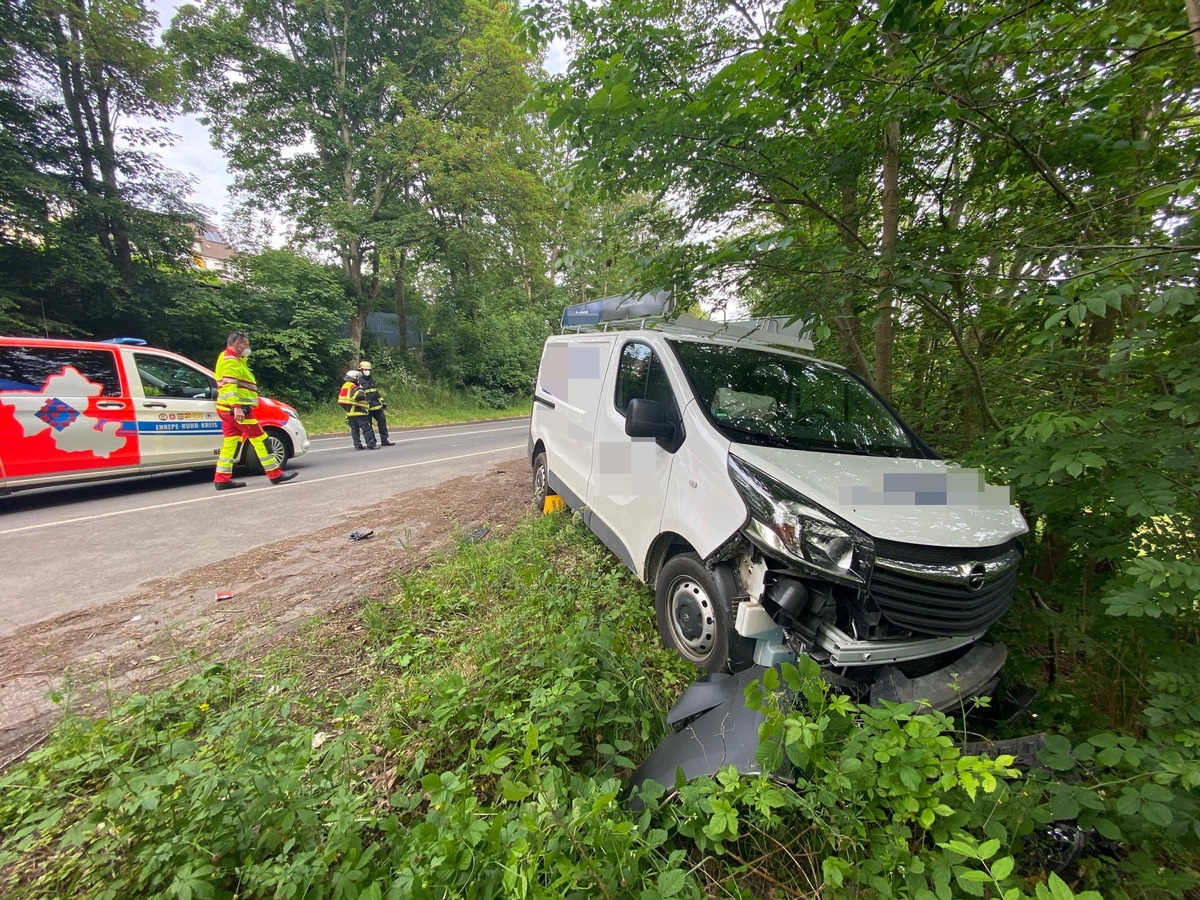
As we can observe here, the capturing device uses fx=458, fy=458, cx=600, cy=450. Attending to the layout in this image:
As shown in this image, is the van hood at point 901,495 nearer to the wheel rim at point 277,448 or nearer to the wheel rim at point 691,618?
the wheel rim at point 691,618

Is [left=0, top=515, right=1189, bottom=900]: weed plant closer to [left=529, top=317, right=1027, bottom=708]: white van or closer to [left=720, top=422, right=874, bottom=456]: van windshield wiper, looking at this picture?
[left=529, top=317, right=1027, bottom=708]: white van

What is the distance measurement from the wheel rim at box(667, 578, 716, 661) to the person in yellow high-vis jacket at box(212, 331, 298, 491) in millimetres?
5702

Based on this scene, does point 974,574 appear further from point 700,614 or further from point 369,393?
point 369,393

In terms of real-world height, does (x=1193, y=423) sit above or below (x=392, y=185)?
below

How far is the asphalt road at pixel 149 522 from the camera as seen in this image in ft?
10.4

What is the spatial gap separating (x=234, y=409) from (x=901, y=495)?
22.5 ft

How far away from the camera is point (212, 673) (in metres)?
2.15

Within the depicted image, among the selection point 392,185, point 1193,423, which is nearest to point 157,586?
point 1193,423

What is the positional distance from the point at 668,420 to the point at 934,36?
2330 mm

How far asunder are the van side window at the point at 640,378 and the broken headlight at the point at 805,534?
3.09 ft

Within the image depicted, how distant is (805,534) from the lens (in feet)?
5.99

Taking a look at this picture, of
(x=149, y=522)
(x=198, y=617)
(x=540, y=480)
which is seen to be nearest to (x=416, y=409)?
(x=149, y=522)

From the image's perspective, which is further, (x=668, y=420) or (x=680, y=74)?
(x=680, y=74)

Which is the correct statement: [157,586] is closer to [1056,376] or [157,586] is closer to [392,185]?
[1056,376]
